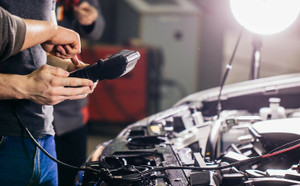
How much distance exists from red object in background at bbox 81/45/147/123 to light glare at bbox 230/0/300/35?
8.22ft

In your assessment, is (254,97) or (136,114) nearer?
(254,97)

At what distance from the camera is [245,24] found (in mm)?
1340

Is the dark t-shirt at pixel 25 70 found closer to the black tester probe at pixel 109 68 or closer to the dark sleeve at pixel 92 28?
the black tester probe at pixel 109 68

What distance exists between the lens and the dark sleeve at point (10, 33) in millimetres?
727

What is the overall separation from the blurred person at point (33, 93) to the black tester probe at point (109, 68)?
27 mm

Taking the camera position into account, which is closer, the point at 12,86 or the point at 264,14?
the point at 12,86

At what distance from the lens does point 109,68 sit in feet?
2.93

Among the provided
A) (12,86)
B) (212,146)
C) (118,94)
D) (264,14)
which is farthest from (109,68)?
(118,94)

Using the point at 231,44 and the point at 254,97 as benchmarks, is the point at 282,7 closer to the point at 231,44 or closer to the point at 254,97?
the point at 254,97

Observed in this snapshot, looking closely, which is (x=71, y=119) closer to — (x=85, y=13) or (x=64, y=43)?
(x=85, y=13)

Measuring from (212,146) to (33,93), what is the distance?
55cm

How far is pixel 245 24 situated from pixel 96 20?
0.69 m

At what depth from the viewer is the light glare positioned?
1295mm

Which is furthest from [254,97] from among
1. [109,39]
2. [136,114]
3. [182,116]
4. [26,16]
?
[109,39]
